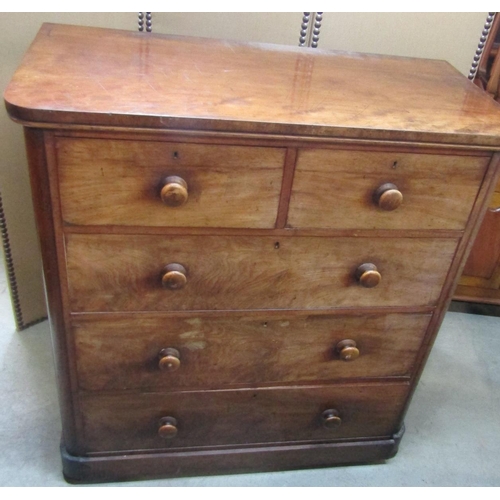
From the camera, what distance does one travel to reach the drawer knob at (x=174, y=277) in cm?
93

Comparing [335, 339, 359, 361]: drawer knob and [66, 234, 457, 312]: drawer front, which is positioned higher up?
[66, 234, 457, 312]: drawer front

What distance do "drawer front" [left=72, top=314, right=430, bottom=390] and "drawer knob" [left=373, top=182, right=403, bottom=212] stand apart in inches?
11.2

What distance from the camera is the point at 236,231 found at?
92cm

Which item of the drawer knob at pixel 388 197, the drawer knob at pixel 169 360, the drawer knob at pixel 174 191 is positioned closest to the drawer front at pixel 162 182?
the drawer knob at pixel 174 191

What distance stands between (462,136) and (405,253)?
247 mm

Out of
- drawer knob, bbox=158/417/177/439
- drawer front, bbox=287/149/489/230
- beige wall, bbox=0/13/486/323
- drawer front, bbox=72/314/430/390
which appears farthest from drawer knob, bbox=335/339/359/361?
beige wall, bbox=0/13/486/323

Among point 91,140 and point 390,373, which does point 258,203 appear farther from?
point 390,373

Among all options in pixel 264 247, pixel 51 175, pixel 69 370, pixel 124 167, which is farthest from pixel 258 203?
pixel 69 370

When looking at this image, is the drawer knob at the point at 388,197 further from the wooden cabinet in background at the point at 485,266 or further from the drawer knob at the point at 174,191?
the wooden cabinet in background at the point at 485,266

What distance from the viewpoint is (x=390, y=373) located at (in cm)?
119

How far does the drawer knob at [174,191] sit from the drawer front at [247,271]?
0.10 metres

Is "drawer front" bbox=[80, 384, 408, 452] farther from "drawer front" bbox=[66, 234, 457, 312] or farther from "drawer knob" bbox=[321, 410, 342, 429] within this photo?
"drawer front" bbox=[66, 234, 457, 312]

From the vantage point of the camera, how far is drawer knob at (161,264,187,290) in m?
0.93

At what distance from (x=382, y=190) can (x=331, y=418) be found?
0.59 meters
